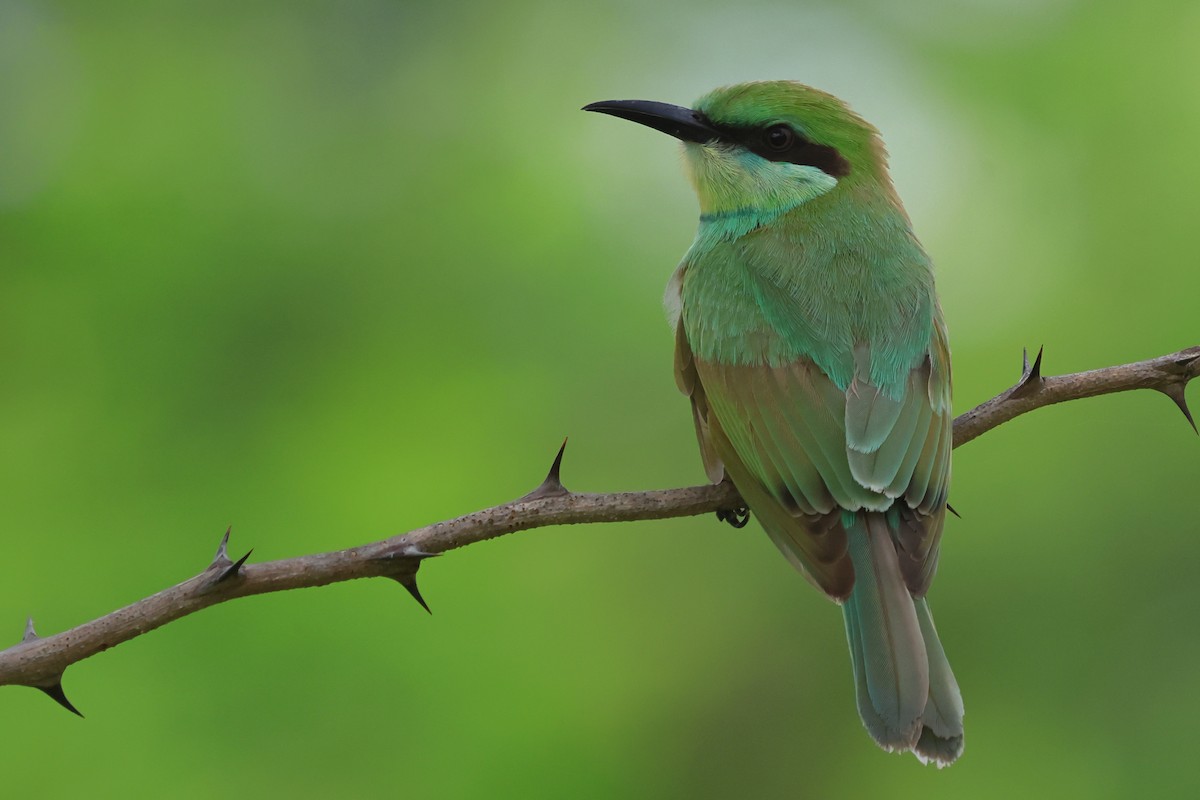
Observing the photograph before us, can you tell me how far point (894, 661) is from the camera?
121 inches

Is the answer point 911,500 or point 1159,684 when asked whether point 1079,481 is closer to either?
point 1159,684

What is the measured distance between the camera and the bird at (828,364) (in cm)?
314

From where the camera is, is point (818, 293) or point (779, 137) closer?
point (818, 293)

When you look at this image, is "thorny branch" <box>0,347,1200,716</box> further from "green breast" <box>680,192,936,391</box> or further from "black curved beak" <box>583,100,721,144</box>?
"black curved beak" <box>583,100,721,144</box>

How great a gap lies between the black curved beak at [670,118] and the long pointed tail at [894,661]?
1.69 meters

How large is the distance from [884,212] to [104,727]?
3.23 metres

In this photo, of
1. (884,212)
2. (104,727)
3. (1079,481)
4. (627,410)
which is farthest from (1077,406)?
(104,727)

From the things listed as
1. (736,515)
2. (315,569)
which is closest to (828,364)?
(736,515)

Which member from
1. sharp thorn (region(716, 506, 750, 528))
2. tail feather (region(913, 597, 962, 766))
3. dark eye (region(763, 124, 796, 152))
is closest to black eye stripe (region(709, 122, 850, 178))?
dark eye (region(763, 124, 796, 152))

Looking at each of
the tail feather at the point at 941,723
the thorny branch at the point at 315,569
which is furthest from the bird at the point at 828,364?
the thorny branch at the point at 315,569

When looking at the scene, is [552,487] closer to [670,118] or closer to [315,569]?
[315,569]

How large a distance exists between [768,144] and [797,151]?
0.32 ft

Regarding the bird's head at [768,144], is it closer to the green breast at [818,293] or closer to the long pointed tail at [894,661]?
the green breast at [818,293]

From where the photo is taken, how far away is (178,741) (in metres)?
4.82
